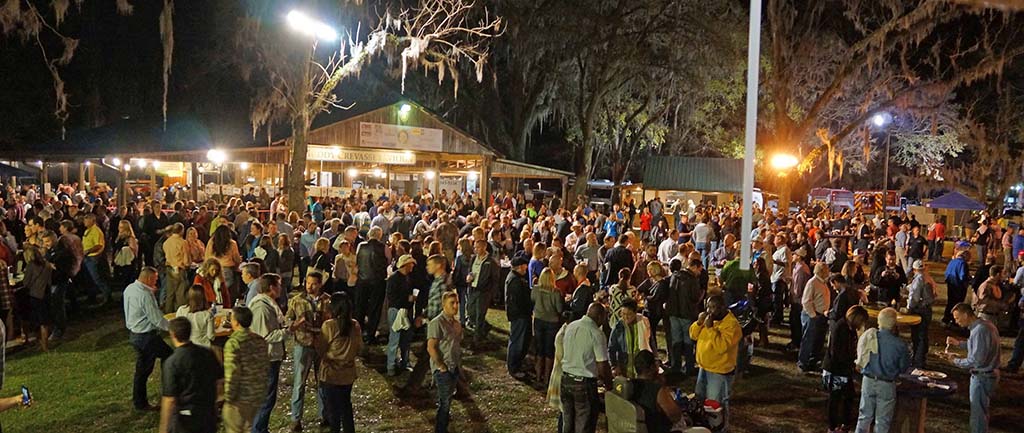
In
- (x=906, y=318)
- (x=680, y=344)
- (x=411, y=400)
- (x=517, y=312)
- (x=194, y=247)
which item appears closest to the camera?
(x=411, y=400)

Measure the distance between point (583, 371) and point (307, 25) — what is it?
12.3 metres

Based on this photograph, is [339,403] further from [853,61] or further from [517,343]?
[853,61]

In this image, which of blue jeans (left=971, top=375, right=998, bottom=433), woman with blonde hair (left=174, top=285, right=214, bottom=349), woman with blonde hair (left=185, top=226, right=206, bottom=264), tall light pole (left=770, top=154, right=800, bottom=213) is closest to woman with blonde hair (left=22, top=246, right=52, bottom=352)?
woman with blonde hair (left=185, top=226, right=206, bottom=264)

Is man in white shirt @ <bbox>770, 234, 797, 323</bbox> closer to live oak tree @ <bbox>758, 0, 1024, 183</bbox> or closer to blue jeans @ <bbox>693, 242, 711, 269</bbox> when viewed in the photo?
blue jeans @ <bbox>693, 242, 711, 269</bbox>

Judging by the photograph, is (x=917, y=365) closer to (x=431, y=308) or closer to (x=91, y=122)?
(x=431, y=308)

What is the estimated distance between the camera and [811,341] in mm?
8883

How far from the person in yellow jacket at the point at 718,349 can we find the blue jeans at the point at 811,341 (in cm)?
285

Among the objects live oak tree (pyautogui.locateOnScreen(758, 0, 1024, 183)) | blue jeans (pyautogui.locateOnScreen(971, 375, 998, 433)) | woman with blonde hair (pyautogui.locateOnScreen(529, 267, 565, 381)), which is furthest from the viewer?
live oak tree (pyautogui.locateOnScreen(758, 0, 1024, 183))

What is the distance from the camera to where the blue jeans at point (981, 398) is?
6.55m

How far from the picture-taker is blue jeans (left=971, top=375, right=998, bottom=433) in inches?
258

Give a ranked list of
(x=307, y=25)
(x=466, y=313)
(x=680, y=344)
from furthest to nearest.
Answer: (x=307, y=25) < (x=466, y=313) < (x=680, y=344)

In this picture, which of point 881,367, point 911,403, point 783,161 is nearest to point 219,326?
point 881,367

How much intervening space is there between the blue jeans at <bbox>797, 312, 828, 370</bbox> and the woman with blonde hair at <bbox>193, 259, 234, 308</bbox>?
Answer: 701cm

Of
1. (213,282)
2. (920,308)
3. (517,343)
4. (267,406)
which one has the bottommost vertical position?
(267,406)
